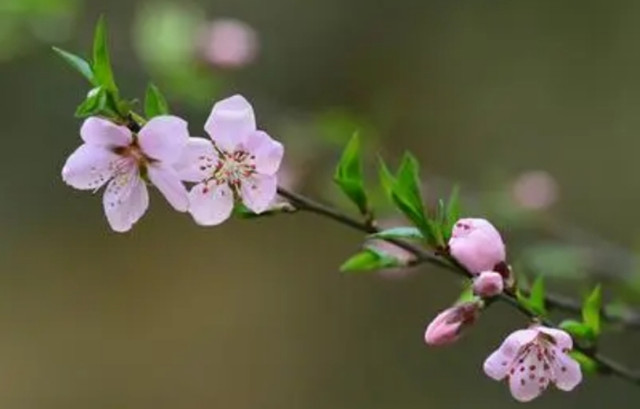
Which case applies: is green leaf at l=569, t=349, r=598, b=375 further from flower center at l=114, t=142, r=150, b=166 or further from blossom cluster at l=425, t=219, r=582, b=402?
flower center at l=114, t=142, r=150, b=166

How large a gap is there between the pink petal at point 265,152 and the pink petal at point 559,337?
0.16m

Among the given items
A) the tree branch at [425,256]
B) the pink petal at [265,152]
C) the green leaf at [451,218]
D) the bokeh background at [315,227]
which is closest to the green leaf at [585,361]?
the tree branch at [425,256]

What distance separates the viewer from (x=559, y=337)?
22.0 inches

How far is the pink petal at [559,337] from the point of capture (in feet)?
1.84

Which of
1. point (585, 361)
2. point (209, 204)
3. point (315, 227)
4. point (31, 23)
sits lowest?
point (315, 227)

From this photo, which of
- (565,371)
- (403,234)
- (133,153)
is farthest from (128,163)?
(565,371)

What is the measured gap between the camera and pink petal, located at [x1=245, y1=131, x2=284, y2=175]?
1.89 ft

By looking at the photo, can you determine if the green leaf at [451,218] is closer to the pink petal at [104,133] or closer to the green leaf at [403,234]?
the green leaf at [403,234]

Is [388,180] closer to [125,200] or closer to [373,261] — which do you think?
[373,261]

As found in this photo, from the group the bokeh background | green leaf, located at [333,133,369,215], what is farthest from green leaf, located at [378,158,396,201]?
the bokeh background

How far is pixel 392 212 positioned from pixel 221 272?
85cm

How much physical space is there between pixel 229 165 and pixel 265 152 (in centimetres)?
2

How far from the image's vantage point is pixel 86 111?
22.1 inches

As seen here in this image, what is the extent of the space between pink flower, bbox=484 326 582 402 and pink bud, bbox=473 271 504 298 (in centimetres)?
3
